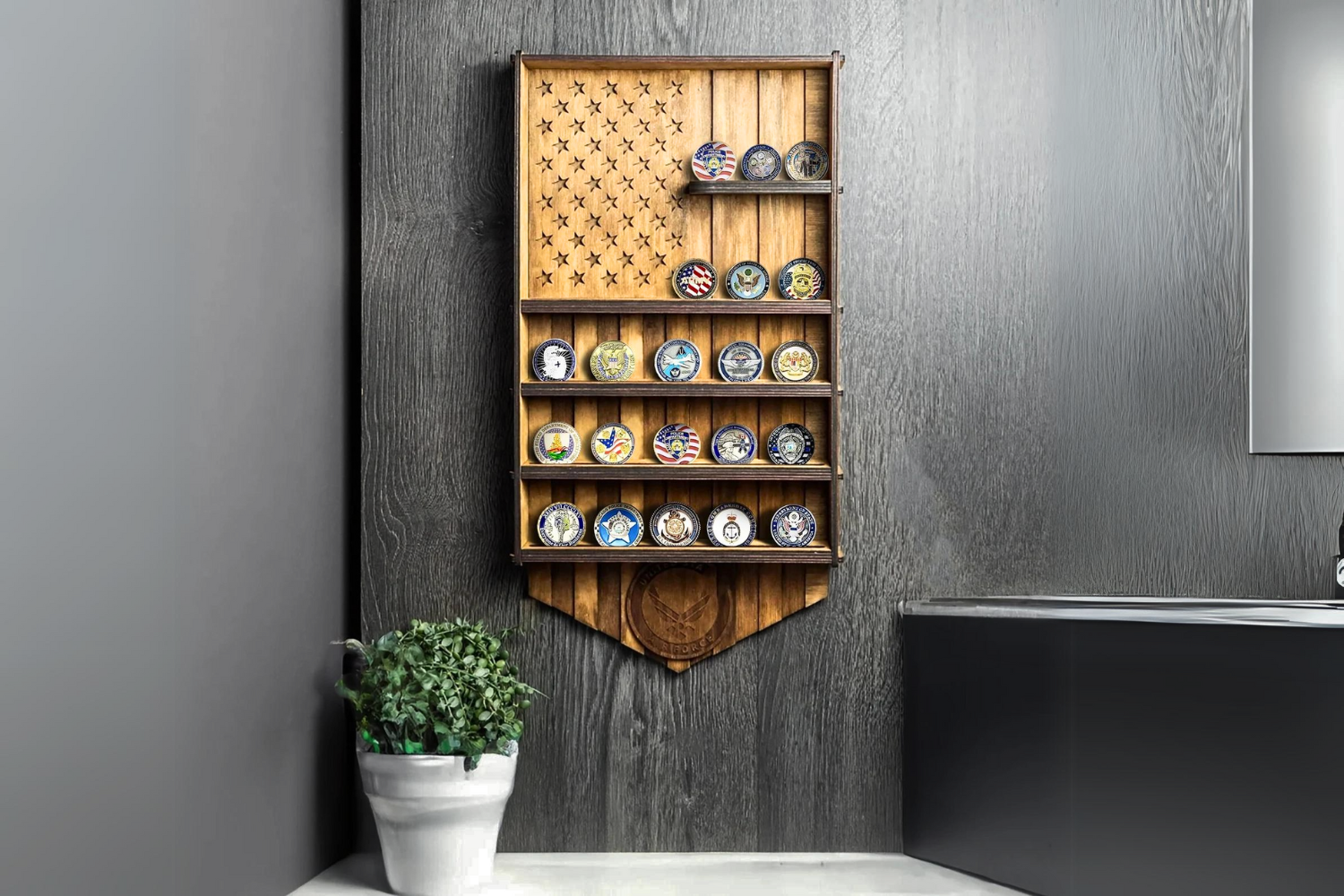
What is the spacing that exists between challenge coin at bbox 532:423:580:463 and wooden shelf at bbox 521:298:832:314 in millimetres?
203

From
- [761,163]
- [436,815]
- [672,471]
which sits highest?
[761,163]

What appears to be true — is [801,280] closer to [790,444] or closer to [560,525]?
[790,444]

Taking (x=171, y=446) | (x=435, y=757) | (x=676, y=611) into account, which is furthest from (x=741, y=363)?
(x=171, y=446)

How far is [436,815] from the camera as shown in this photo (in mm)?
1597

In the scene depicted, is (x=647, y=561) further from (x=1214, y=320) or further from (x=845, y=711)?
(x=1214, y=320)

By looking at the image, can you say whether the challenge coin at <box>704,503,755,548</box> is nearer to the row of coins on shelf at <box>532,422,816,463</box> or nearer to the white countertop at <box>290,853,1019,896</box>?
the row of coins on shelf at <box>532,422,816,463</box>

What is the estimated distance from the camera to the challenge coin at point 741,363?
1.85m

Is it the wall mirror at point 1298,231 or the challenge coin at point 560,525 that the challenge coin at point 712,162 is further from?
the wall mirror at point 1298,231

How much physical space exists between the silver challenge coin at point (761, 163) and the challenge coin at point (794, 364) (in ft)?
1.00

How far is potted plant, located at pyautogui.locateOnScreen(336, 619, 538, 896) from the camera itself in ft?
5.21

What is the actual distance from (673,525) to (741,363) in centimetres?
Result: 31

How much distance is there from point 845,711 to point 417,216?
116cm

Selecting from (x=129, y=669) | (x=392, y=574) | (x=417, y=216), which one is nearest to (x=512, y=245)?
(x=417, y=216)

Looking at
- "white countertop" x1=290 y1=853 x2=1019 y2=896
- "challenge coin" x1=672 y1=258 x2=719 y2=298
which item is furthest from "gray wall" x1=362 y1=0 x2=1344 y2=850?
"challenge coin" x1=672 y1=258 x2=719 y2=298
